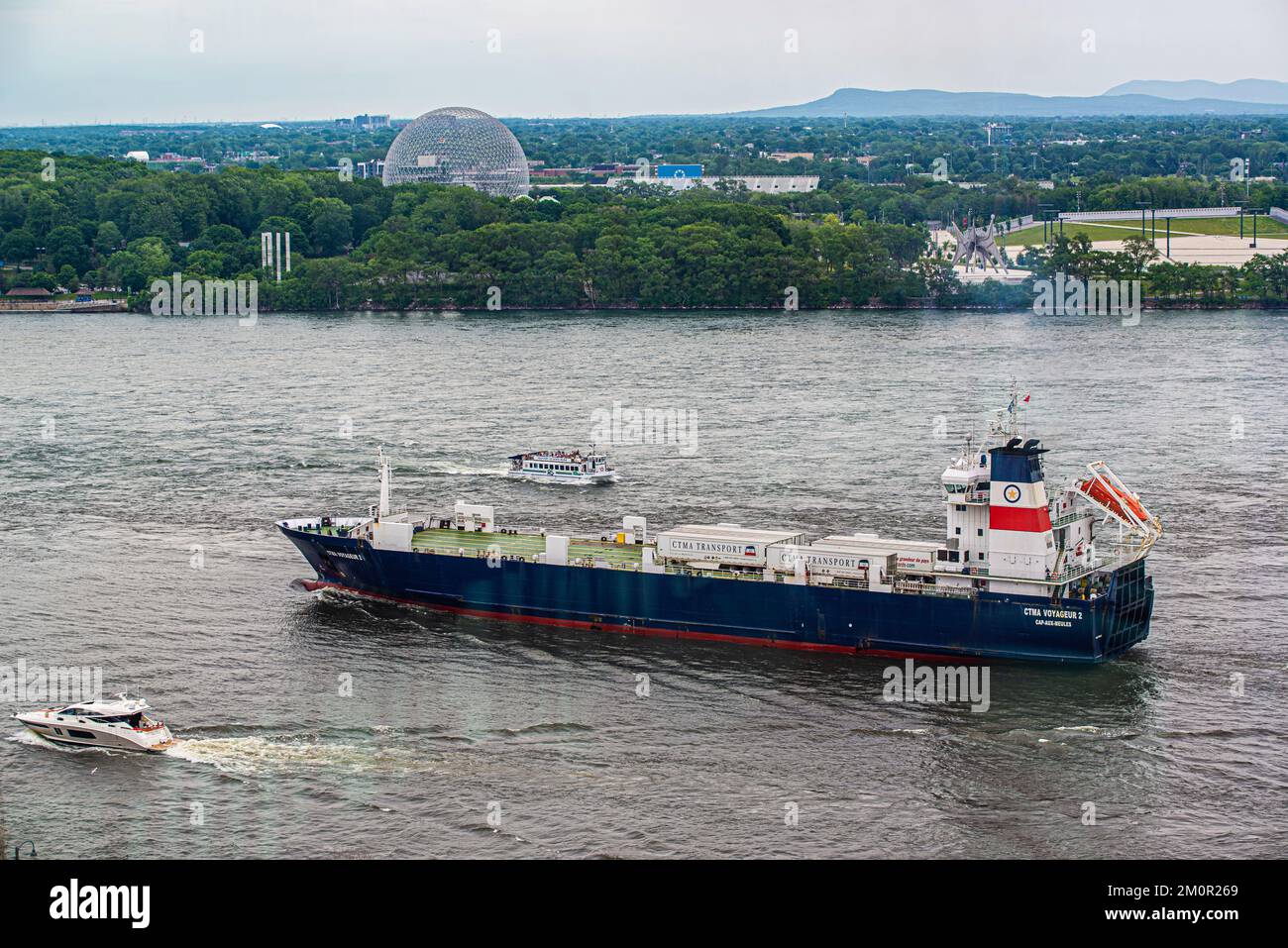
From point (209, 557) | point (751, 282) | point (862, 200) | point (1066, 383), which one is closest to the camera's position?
point (209, 557)

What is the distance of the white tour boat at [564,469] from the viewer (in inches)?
2584

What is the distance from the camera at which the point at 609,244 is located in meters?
136

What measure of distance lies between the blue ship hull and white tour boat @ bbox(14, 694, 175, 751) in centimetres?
1204

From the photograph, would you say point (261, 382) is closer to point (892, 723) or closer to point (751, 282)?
point (751, 282)

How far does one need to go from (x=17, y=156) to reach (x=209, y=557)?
455 feet

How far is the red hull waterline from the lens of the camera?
146ft

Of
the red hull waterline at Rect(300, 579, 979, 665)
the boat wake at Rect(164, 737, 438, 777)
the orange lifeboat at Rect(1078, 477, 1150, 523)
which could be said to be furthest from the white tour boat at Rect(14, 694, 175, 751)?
the orange lifeboat at Rect(1078, 477, 1150, 523)

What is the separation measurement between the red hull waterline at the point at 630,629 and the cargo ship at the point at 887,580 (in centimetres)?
4

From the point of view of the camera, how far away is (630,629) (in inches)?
1843

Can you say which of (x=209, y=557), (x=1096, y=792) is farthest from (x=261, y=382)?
(x=1096, y=792)

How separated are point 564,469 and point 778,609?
22201mm

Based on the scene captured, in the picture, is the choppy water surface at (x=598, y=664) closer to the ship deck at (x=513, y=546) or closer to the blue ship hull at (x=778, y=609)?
the blue ship hull at (x=778, y=609)

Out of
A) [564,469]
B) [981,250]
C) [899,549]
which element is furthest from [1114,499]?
[981,250]

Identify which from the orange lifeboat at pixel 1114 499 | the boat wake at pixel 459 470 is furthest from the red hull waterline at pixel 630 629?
the boat wake at pixel 459 470
